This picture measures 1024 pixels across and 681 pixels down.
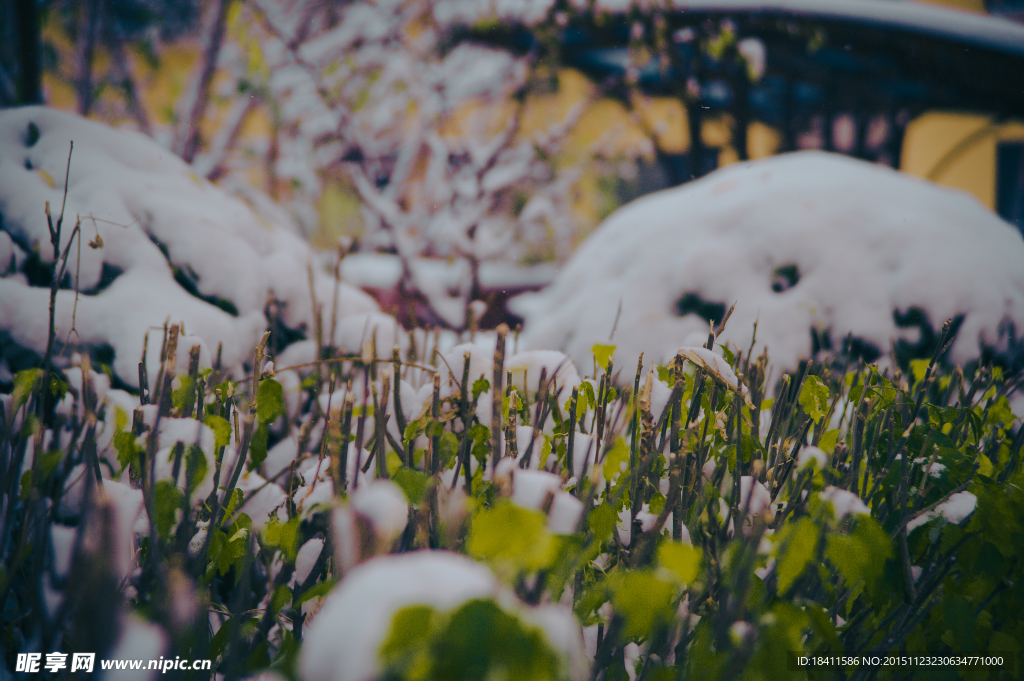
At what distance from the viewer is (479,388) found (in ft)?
3.29

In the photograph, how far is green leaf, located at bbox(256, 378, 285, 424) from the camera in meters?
0.87

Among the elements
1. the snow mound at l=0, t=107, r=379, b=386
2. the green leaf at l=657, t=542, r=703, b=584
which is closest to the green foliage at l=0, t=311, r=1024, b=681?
the green leaf at l=657, t=542, r=703, b=584

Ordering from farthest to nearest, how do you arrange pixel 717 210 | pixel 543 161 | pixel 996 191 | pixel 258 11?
pixel 996 191 < pixel 543 161 < pixel 258 11 < pixel 717 210

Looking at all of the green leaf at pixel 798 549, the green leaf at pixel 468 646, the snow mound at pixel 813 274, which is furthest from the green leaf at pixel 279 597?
the snow mound at pixel 813 274

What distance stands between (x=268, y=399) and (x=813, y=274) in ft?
7.74

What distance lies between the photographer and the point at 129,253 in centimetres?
161

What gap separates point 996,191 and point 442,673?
11.3 meters

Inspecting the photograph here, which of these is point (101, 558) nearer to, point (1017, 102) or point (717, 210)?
point (717, 210)

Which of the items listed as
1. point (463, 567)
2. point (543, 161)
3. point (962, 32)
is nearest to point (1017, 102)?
point (962, 32)

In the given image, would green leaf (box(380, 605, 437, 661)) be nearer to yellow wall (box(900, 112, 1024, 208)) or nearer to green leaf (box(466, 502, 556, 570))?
green leaf (box(466, 502, 556, 570))

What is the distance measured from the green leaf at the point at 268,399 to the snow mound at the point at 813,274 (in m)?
1.58

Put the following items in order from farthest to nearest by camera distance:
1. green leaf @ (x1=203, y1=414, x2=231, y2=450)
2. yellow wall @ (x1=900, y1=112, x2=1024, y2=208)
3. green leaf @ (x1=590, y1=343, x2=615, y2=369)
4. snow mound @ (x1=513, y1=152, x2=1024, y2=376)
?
yellow wall @ (x1=900, y1=112, x2=1024, y2=208) < snow mound @ (x1=513, y1=152, x2=1024, y2=376) < green leaf @ (x1=590, y1=343, x2=615, y2=369) < green leaf @ (x1=203, y1=414, x2=231, y2=450)

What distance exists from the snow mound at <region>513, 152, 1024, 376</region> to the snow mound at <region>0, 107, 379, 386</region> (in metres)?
1.31

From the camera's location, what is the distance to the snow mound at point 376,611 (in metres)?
0.44
